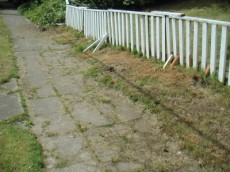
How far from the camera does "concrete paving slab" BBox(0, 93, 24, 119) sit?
16.1 ft

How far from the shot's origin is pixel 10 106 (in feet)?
17.1

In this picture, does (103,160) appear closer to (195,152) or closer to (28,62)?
(195,152)

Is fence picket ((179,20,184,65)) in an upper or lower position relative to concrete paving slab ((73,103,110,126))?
upper

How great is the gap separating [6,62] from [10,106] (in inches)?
119

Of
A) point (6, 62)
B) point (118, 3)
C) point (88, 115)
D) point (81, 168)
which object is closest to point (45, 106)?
point (88, 115)

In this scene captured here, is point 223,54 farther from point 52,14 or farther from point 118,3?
point 52,14

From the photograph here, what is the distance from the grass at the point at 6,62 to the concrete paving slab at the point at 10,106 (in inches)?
36.3

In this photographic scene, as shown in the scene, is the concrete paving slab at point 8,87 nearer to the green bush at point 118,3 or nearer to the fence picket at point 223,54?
the fence picket at point 223,54

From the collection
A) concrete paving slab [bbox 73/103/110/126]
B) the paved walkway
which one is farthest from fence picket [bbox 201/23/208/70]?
concrete paving slab [bbox 73/103/110/126]

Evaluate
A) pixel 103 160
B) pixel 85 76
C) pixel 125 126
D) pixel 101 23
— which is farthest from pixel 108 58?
pixel 103 160

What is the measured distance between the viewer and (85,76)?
6539 millimetres

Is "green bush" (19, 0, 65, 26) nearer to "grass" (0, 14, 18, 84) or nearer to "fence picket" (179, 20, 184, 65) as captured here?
"grass" (0, 14, 18, 84)

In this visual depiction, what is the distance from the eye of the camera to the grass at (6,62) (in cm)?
684

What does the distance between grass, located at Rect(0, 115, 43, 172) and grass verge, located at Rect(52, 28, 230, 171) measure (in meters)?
1.44
